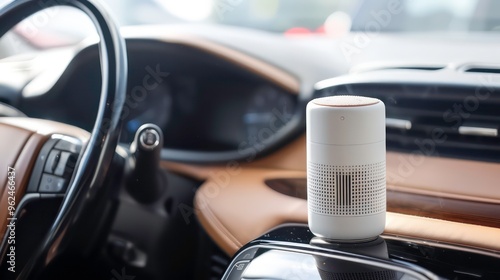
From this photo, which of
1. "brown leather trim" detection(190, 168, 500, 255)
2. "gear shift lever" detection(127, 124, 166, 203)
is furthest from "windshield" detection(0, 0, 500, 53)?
"brown leather trim" detection(190, 168, 500, 255)

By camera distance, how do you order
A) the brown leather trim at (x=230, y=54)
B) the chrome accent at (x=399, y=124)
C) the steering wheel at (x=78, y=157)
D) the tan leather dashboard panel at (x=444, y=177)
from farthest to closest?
1. the brown leather trim at (x=230, y=54)
2. the chrome accent at (x=399, y=124)
3. the tan leather dashboard panel at (x=444, y=177)
4. the steering wheel at (x=78, y=157)

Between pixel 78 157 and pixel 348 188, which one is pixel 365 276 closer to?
pixel 348 188

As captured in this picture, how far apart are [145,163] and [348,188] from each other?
0.44 meters

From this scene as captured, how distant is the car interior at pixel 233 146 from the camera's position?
1.01m

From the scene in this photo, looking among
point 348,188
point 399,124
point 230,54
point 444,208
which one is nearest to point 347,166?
point 348,188

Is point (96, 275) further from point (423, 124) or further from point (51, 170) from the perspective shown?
point (423, 124)

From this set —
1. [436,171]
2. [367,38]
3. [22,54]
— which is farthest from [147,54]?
[436,171]

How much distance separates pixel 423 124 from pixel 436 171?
0.31ft

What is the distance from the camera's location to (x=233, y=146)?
5.15 feet

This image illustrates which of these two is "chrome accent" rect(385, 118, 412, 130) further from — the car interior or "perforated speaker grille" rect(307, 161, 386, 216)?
"perforated speaker grille" rect(307, 161, 386, 216)

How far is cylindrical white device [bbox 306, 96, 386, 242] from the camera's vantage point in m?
0.93

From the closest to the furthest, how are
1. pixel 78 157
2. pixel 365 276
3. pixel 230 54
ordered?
pixel 365 276
pixel 78 157
pixel 230 54

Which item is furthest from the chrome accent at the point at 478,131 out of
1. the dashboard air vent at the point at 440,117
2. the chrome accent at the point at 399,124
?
the chrome accent at the point at 399,124

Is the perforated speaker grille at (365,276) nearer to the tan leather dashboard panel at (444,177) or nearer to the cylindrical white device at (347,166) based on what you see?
the cylindrical white device at (347,166)
